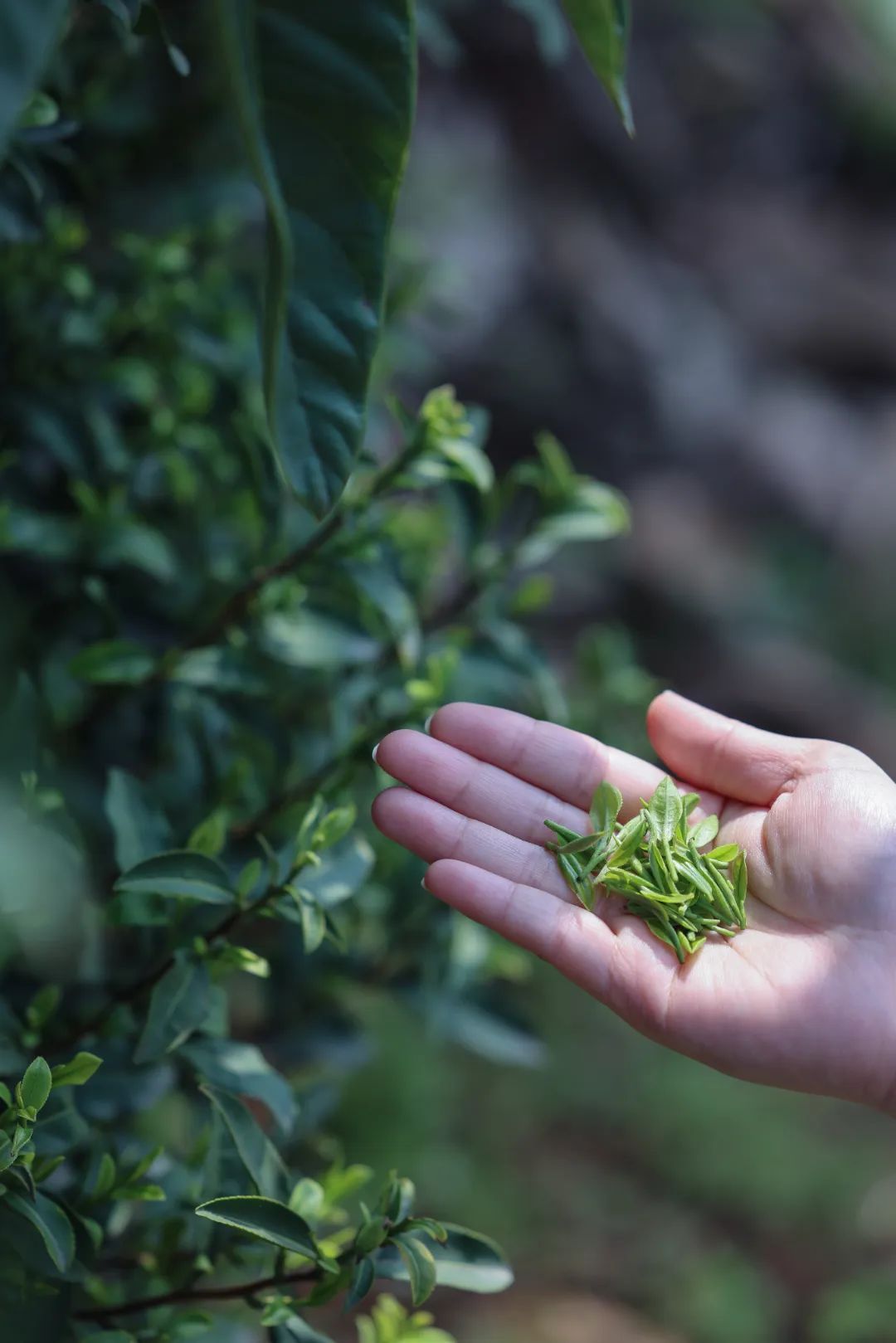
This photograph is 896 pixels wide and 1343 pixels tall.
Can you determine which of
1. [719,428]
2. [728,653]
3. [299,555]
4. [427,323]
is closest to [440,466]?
[299,555]

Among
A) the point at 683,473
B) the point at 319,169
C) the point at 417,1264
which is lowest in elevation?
the point at 683,473

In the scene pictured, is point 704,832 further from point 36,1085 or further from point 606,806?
point 36,1085

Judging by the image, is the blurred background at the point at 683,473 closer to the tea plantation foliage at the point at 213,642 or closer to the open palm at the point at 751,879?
the tea plantation foliage at the point at 213,642

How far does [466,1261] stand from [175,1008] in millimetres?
349

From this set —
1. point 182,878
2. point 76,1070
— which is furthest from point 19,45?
point 76,1070

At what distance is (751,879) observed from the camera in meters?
1.18

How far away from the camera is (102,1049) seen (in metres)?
0.96

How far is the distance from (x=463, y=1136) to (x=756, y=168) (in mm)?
4254

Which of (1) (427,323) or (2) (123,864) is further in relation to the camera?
(1) (427,323)

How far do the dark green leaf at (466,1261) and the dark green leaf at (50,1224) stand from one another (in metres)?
0.25

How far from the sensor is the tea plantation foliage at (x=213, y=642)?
2.17ft

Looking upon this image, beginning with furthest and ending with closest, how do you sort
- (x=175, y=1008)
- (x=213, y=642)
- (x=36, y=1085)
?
(x=213, y=642) < (x=175, y=1008) < (x=36, y=1085)

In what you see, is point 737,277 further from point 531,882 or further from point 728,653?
point 531,882

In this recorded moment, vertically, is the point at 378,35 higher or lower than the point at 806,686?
higher
